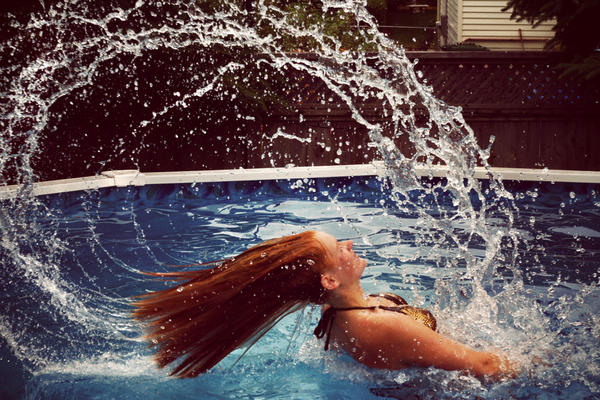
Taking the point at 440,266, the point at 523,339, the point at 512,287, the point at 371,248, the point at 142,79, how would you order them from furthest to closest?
1. the point at 142,79
2. the point at 371,248
3. the point at 440,266
4. the point at 512,287
5. the point at 523,339

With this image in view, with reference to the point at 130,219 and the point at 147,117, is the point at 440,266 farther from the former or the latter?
the point at 147,117

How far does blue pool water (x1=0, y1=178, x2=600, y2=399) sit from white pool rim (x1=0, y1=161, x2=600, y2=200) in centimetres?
12

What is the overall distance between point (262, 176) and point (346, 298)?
5.53 m

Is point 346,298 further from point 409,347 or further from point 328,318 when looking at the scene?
point 409,347

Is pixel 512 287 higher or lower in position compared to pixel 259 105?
lower

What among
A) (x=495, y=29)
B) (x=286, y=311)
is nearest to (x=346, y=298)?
(x=286, y=311)

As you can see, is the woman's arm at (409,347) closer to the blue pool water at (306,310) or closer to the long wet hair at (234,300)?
the blue pool water at (306,310)

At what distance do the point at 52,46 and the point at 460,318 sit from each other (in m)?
7.75

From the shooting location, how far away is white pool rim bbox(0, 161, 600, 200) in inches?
288

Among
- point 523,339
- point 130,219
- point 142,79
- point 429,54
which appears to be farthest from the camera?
point 429,54

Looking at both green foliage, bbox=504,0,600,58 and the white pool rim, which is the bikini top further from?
green foliage, bbox=504,0,600,58

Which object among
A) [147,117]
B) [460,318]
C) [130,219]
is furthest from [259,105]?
[460,318]

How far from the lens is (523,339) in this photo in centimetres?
351

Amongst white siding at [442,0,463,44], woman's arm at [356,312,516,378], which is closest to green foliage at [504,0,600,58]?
white siding at [442,0,463,44]
